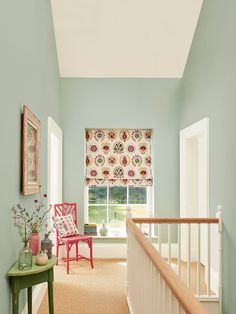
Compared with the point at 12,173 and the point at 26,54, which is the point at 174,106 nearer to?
the point at 26,54

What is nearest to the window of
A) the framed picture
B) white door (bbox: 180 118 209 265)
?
white door (bbox: 180 118 209 265)

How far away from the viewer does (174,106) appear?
226 inches

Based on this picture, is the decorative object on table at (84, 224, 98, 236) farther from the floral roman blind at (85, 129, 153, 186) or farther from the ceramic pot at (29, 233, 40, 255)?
the ceramic pot at (29, 233, 40, 255)

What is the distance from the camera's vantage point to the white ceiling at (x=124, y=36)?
15.4 feet

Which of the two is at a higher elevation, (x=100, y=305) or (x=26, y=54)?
(x=26, y=54)

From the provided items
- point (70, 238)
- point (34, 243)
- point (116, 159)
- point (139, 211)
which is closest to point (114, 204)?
point (139, 211)

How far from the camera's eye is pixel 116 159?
5.77m

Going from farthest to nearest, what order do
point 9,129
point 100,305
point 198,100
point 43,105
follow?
point 198,100 → point 43,105 → point 100,305 → point 9,129

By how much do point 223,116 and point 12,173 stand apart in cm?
234

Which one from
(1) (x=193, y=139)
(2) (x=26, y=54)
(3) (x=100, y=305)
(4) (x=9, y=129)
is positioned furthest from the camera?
(1) (x=193, y=139)

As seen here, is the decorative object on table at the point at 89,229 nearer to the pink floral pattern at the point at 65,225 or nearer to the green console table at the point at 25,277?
the pink floral pattern at the point at 65,225

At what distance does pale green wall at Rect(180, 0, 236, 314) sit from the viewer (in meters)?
3.51

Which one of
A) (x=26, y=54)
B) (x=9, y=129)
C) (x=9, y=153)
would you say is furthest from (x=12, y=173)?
(x=26, y=54)

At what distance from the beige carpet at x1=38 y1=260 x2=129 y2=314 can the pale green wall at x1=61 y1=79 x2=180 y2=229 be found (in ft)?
3.96
